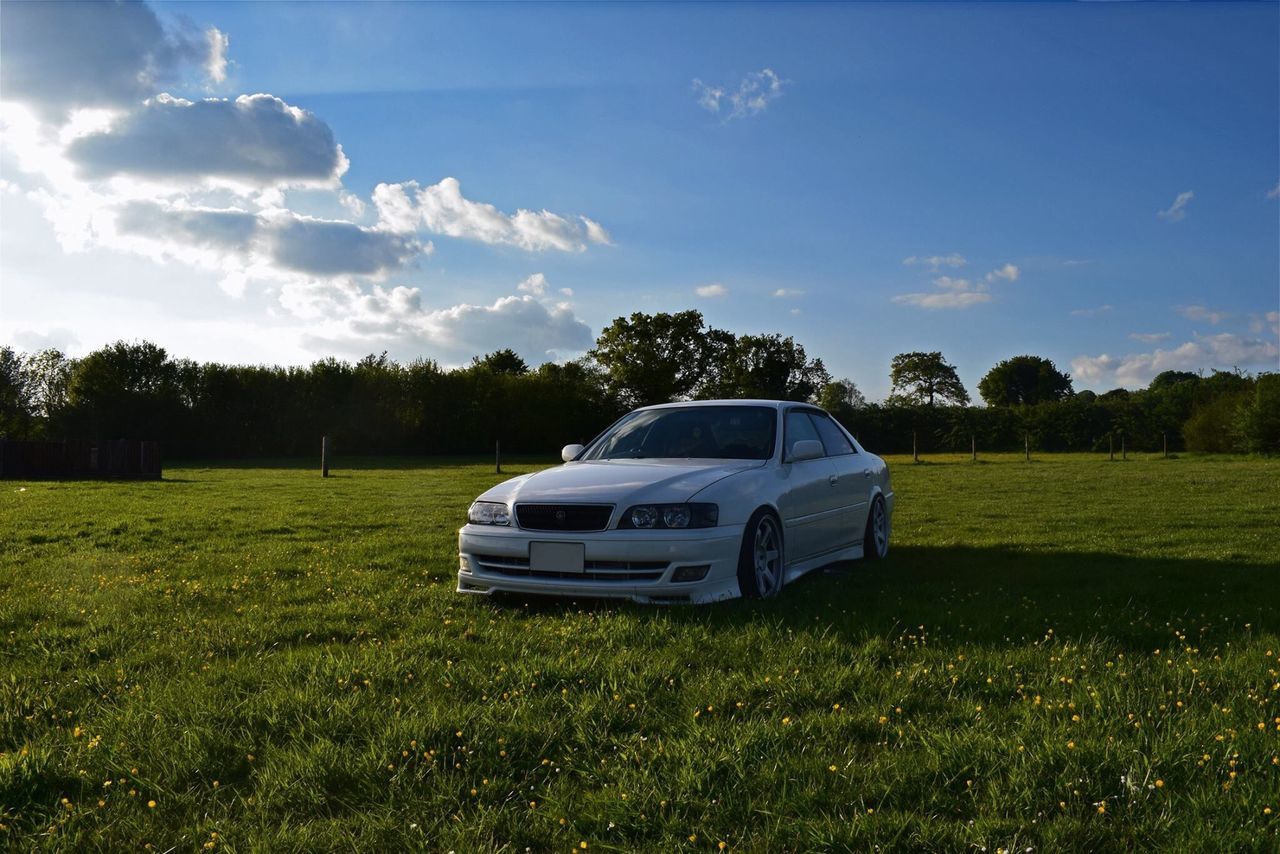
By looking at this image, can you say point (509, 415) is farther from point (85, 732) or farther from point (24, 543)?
point (85, 732)

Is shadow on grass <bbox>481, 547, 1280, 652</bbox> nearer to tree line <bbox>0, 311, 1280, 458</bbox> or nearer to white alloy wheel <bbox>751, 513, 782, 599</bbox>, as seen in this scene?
white alloy wheel <bbox>751, 513, 782, 599</bbox>

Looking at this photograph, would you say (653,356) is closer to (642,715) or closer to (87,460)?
(87,460)

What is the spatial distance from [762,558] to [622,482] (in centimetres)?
110

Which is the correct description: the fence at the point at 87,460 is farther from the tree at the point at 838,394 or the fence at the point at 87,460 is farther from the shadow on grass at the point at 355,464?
the tree at the point at 838,394

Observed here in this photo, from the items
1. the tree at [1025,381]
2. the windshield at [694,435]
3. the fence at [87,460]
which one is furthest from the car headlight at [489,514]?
the tree at [1025,381]

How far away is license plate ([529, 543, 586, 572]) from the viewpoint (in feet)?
20.1

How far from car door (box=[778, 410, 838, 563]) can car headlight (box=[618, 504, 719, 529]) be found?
85 cm

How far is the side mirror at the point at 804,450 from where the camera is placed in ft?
A: 23.5

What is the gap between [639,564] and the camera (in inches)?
238

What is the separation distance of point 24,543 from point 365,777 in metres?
9.18

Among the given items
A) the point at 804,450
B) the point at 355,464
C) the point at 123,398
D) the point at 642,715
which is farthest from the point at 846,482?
the point at 123,398

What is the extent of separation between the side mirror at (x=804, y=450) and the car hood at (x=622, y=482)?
0.90 ft

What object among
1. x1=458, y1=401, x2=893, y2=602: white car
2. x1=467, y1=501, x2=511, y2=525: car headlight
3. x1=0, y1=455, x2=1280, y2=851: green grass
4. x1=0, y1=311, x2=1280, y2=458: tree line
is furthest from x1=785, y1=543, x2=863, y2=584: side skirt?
x1=0, y1=311, x2=1280, y2=458: tree line

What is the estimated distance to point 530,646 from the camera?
16.7 feet
